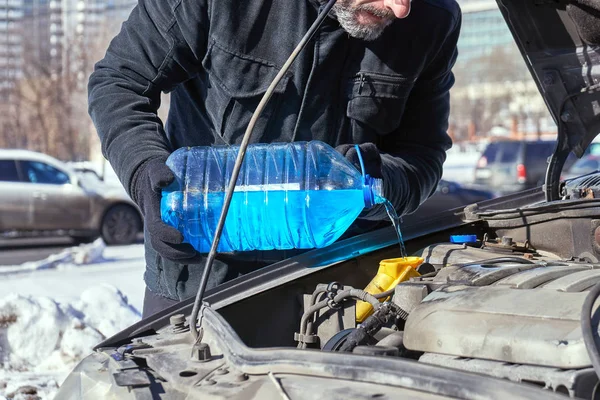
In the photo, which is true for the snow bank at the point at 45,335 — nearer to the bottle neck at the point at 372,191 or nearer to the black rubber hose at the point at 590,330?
the bottle neck at the point at 372,191

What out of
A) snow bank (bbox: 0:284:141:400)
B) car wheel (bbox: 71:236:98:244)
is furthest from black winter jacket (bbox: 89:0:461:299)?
car wheel (bbox: 71:236:98:244)

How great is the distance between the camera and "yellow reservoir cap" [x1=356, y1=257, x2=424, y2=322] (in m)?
2.27

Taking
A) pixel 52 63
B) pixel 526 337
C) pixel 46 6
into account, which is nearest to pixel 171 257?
pixel 526 337

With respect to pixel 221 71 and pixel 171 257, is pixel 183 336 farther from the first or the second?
pixel 221 71

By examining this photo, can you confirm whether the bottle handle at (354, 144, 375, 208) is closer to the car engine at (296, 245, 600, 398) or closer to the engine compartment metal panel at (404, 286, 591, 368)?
the car engine at (296, 245, 600, 398)

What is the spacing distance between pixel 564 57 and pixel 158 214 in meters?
1.56

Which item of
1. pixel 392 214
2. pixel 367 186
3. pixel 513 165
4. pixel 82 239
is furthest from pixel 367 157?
pixel 513 165

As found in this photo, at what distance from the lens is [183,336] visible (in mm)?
2070

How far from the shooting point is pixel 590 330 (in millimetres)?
1513

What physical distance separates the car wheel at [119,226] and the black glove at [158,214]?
10684mm

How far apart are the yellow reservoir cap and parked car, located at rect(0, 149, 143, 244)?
1087cm

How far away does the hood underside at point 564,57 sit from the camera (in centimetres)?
271

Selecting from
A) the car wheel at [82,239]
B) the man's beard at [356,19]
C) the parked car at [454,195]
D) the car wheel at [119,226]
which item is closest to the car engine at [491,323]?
the man's beard at [356,19]

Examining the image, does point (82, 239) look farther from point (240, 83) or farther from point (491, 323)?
point (491, 323)
